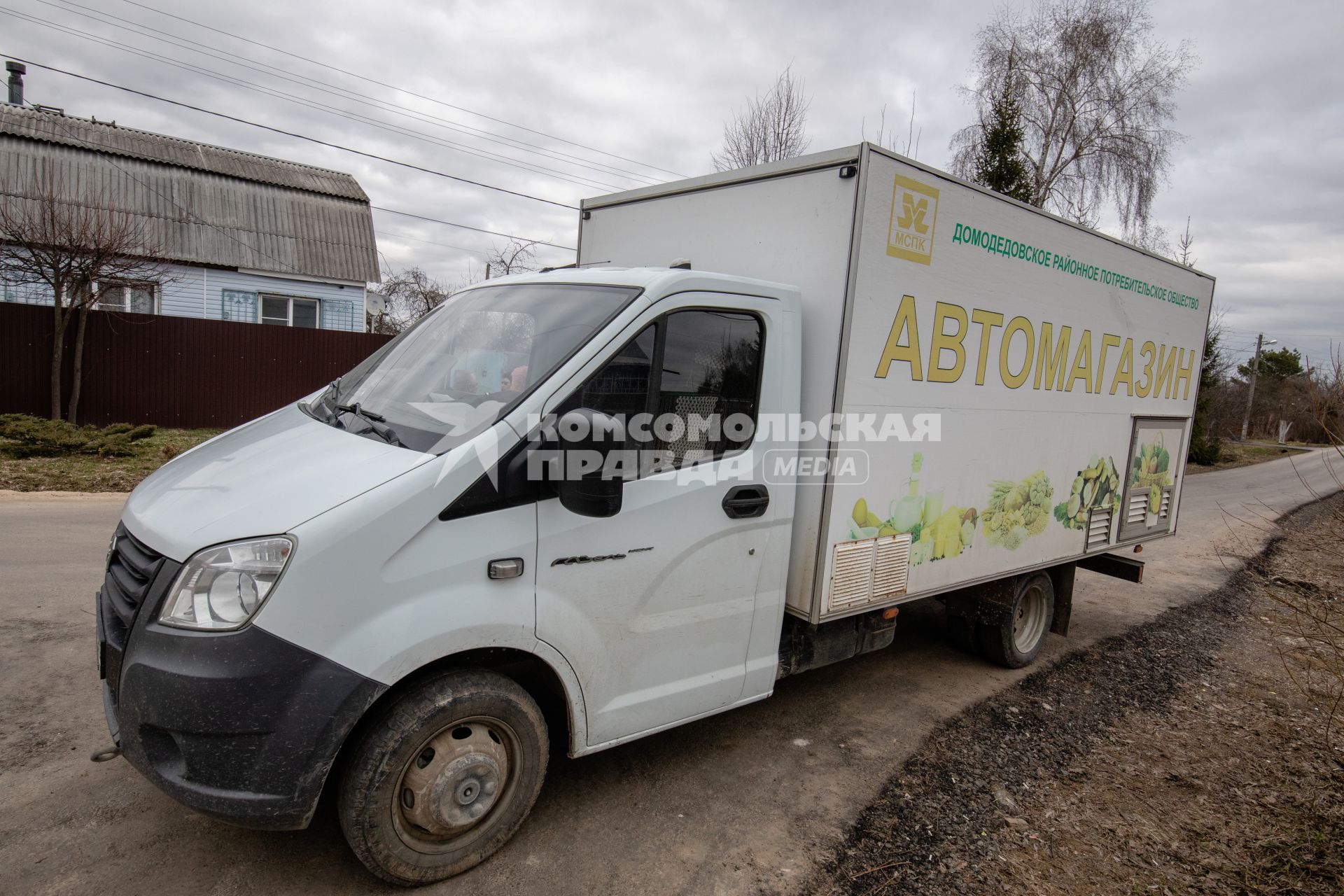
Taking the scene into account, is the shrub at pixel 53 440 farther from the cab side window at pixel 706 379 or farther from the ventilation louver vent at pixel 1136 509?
the ventilation louver vent at pixel 1136 509

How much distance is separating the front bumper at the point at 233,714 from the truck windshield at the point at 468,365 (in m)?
0.85

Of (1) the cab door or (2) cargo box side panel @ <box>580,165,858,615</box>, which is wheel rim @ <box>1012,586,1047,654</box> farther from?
(1) the cab door

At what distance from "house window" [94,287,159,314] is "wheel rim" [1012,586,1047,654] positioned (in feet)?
49.7

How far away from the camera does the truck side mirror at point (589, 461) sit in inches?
105

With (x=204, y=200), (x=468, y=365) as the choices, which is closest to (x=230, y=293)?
(x=204, y=200)

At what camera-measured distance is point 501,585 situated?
278cm

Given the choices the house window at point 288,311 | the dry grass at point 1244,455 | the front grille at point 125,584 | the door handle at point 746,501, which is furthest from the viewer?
the dry grass at point 1244,455

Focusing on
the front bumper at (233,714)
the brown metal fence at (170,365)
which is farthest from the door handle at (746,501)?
the brown metal fence at (170,365)

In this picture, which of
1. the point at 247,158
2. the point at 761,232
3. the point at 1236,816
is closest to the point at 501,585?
the point at 761,232

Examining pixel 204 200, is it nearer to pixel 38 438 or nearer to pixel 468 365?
pixel 38 438

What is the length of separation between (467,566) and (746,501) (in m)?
1.33

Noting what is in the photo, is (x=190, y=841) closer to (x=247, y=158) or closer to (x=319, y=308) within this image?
(x=319, y=308)

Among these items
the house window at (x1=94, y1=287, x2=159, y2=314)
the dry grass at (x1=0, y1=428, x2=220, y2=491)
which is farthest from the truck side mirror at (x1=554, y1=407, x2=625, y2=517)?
the house window at (x1=94, y1=287, x2=159, y2=314)

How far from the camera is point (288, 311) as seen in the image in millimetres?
19250
